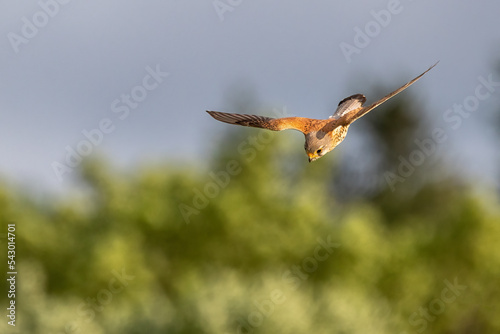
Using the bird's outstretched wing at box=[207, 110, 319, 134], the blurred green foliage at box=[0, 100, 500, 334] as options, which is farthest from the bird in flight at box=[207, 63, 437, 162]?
the blurred green foliage at box=[0, 100, 500, 334]

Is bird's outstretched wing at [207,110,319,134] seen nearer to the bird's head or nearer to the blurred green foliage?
the bird's head

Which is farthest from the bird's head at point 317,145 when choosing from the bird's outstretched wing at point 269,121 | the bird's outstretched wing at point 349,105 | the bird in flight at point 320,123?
the bird's outstretched wing at point 349,105

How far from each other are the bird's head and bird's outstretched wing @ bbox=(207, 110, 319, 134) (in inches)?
12.3

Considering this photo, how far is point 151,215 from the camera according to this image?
1661 inches

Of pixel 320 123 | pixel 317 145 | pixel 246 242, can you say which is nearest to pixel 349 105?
pixel 320 123

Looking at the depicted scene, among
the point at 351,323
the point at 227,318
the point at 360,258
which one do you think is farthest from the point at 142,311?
the point at 360,258

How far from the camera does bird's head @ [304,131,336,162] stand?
16.5 feet

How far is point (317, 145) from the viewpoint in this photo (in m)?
5.11

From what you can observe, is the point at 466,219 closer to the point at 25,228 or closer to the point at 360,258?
the point at 360,258

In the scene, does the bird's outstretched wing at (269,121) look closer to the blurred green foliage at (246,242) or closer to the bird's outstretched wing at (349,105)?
the bird's outstretched wing at (349,105)

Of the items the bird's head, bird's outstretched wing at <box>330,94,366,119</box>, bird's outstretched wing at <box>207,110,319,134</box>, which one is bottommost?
the bird's head

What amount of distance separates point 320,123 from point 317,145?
0.60 meters

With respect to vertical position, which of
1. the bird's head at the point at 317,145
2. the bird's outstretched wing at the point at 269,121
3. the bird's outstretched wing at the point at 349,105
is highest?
the bird's outstretched wing at the point at 269,121

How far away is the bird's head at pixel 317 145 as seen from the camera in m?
5.04
